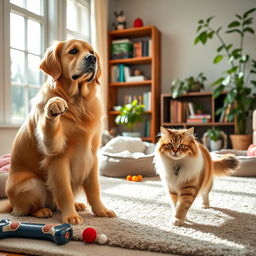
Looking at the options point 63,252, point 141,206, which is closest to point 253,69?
point 141,206

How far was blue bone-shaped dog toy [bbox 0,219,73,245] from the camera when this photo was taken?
114cm

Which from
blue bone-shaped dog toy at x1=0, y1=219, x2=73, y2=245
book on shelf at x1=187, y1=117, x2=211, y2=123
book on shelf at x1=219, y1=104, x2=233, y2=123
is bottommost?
blue bone-shaped dog toy at x1=0, y1=219, x2=73, y2=245

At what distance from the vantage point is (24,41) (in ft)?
11.9

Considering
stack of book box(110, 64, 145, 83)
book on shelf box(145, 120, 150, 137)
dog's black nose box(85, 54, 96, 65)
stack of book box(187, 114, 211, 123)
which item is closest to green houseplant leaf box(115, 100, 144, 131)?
book on shelf box(145, 120, 150, 137)

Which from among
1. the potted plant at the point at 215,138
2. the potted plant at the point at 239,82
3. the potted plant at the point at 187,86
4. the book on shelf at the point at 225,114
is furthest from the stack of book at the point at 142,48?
the potted plant at the point at 215,138

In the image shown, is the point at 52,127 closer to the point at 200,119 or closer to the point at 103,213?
the point at 103,213

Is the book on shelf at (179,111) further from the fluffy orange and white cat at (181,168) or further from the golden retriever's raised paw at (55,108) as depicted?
the golden retriever's raised paw at (55,108)

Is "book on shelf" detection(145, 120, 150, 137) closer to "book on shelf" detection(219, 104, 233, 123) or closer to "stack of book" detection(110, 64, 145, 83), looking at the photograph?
"stack of book" detection(110, 64, 145, 83)

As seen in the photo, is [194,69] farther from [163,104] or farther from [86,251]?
[86,251]

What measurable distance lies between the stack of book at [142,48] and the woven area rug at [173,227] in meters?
3.07

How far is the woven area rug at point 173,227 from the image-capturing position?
3.58 feet

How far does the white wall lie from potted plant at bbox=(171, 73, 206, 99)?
0.96 feet

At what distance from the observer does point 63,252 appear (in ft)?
3.48

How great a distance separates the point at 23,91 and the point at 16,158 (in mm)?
2255
